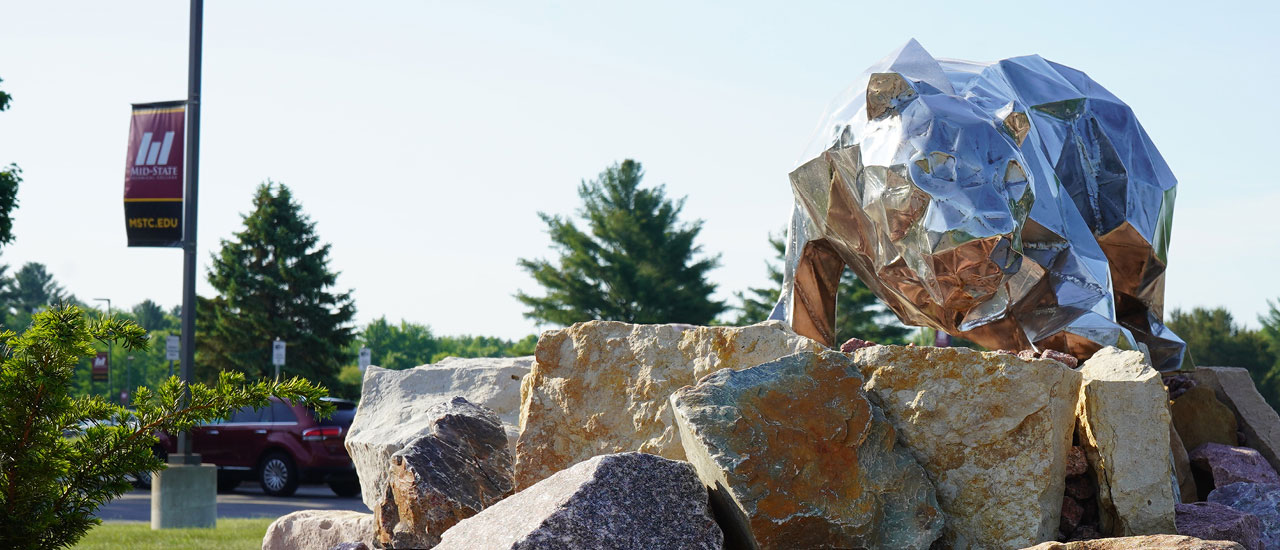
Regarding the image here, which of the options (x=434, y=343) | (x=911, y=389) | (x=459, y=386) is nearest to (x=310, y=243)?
(x=459, y=386)

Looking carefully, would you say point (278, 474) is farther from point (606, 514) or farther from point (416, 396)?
point (606, 514)

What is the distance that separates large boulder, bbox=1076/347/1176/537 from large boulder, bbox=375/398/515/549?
8.89 ft

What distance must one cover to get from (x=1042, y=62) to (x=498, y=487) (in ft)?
14.2

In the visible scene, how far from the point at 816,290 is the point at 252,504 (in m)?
11.2

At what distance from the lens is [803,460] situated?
4609mm

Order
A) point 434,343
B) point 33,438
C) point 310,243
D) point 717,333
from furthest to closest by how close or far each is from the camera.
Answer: point 434,343
point 310,243
point 717,333
point 33,438

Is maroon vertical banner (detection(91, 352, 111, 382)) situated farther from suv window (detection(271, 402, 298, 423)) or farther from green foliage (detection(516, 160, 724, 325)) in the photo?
suv window (detection(271, 402, 298, 423))

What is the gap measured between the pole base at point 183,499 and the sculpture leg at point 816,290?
725 cm

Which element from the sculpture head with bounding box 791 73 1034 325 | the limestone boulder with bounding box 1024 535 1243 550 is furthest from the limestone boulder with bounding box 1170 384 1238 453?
the limestone boulder with bounding box 1024 535 1243 550

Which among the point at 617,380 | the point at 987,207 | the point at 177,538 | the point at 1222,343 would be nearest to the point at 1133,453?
the point at 987,207

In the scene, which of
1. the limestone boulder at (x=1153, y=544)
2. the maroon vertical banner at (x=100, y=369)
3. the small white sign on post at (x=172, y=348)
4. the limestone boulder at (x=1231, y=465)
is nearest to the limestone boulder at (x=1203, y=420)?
the limestone boulder at (x=1231, y=465)

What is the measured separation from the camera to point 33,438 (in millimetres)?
3639

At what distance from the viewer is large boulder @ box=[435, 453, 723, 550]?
4.09 metres

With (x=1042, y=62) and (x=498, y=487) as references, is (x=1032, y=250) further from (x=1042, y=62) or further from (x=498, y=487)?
(x=498, y=487)
